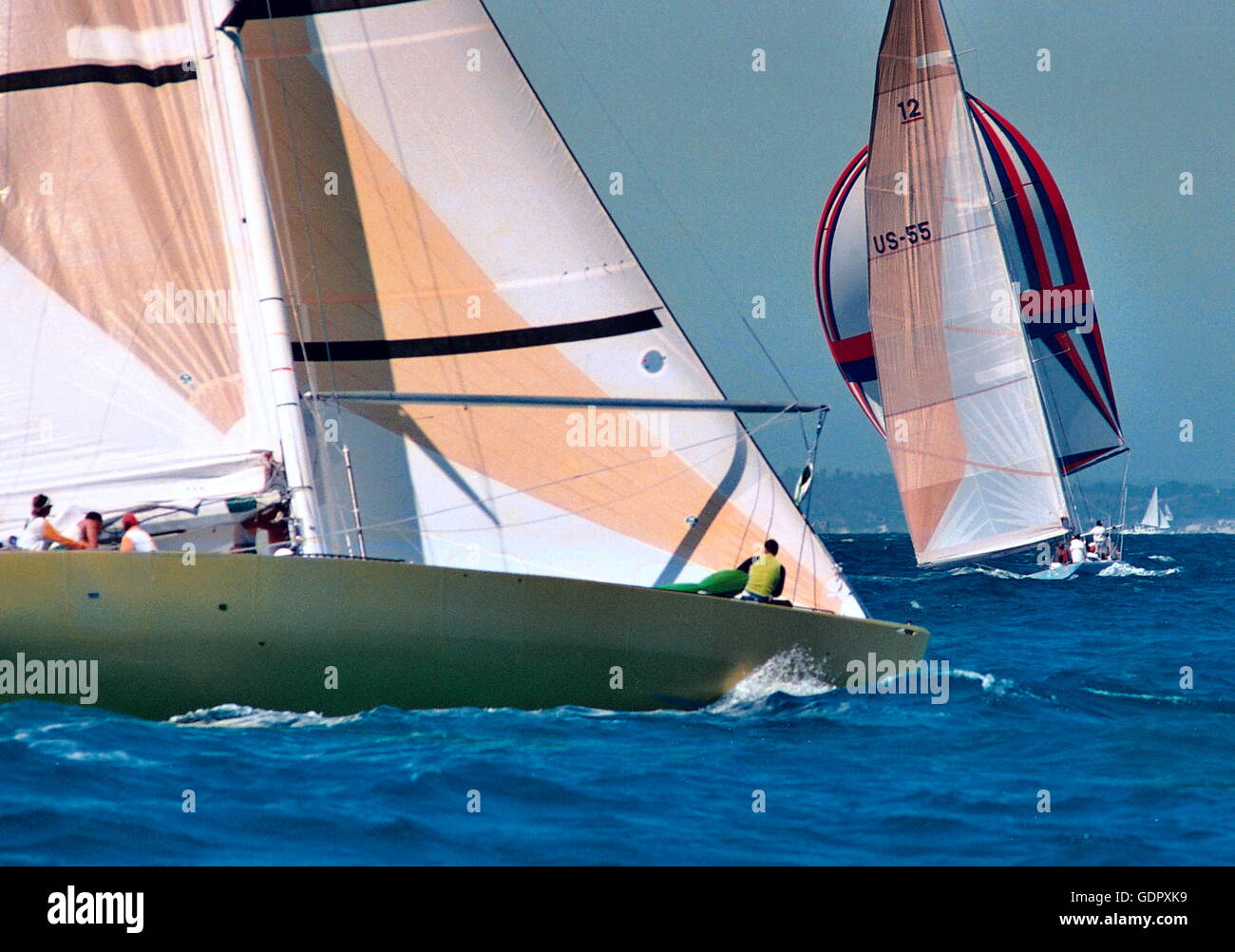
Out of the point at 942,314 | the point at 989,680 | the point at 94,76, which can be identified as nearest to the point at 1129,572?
the point at 942,314

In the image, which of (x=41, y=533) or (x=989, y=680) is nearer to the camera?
(x=41, y=533)

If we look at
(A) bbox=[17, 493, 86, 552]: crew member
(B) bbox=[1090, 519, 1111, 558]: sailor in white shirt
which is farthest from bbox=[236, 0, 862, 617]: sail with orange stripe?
(B) bbox=[1090, 519, 1111, 558]: sailor in white shirt

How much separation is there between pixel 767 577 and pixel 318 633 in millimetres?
3983

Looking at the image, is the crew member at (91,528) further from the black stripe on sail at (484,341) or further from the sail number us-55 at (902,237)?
the sail number us-55 at (902,237)

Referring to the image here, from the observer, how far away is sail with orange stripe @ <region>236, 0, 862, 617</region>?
13.7 m

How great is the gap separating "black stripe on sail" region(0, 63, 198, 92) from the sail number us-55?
20.3 m

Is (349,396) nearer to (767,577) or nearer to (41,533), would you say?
(41,533)

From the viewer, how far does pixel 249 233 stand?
1244cm

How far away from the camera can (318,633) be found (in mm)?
Answer: 10500

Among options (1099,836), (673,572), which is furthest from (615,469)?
(1099,836)

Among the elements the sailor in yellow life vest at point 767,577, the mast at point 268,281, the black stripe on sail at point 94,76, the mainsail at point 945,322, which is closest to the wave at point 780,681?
the sailor in yellow life vest at point 767,577

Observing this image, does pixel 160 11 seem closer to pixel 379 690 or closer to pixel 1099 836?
pixel 379 690

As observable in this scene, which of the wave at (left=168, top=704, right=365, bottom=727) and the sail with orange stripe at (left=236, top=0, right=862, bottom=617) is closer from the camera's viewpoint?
the wave at (left=168, top=704, right=365, bottom=727)

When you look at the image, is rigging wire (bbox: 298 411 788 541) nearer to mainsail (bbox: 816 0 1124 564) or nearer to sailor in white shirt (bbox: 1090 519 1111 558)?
mainsail (bbox: 816 0 1124 564)
